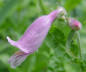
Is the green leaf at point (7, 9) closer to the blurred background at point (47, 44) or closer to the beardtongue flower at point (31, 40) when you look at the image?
the blurred background at point (47, 44)

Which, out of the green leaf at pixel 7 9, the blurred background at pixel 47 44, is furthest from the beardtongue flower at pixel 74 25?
the green leaf at pixel 7 9

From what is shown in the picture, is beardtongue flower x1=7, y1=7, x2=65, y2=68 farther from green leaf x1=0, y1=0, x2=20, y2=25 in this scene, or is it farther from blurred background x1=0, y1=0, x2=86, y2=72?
green leaf x1=0, y1=0, x2=20, y2=25

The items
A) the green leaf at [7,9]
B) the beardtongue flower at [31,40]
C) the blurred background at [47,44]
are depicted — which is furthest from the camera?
the green leaf at [7,9]

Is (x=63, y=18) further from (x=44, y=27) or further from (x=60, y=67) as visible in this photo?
(x=60, y=67)

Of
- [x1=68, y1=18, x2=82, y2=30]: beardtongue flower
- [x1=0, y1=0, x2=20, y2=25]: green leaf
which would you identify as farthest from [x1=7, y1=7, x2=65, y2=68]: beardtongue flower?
[x1=0, y1=0, x2=20, y2=25]: green leaf

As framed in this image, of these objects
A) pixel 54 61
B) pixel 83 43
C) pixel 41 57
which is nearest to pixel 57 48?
pixel 54 61

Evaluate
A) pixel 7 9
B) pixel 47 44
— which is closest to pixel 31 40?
pixel 47 44

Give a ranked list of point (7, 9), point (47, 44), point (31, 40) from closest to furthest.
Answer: point (31, 40) → point (47, 44) → point (7, 9)

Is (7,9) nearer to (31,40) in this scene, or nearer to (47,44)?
(47,44)
